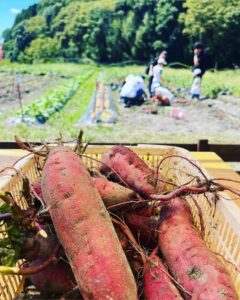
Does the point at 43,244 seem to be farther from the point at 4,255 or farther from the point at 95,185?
the point at 95,185

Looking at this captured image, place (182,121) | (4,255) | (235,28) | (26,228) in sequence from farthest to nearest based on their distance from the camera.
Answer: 1. (235,28)
2. (182,121)
3. (26,228)
4. (4,255)

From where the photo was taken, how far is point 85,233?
3.80 feet

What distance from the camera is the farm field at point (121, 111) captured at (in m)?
5.84

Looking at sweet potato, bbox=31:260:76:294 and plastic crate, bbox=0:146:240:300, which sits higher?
plastic crate, bbox=0:146:240:300

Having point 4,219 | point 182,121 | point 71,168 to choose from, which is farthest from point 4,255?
point 182,121

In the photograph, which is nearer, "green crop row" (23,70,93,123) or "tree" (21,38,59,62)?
"green crop row" (23,70,93,123)

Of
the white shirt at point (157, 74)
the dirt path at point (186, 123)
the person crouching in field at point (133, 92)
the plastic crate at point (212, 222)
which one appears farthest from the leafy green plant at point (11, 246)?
the white shirt at point (157, 74)

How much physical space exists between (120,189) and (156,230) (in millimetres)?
214

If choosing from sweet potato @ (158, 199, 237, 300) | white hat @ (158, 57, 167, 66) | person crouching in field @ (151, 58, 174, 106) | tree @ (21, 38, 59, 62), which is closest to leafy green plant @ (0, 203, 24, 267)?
sweet potato @ (158, 199, 237, 300)

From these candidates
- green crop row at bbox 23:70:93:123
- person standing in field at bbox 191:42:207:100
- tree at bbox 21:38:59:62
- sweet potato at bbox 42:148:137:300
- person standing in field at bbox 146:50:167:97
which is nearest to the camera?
sweet potato at bbox 42:148:137:300

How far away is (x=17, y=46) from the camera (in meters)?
8.78

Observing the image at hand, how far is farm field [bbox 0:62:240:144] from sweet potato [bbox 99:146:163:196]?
2.84 meters

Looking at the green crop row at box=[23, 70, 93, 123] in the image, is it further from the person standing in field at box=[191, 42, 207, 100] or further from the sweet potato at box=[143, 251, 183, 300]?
the sweet potato at box=[143, 251, 183, 300]

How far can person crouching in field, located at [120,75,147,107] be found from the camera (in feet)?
23.9
